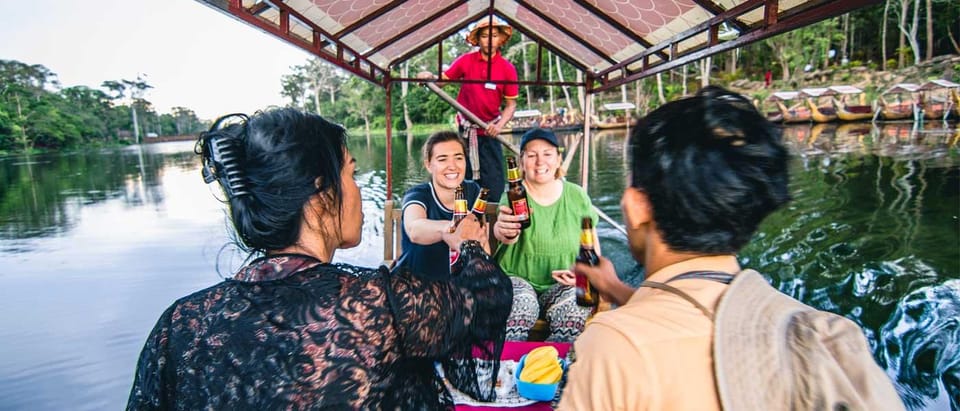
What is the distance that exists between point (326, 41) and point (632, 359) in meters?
3.78

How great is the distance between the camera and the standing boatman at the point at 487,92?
5.13m

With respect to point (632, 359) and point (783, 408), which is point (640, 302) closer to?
point (632, 359)

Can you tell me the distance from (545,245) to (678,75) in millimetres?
49250

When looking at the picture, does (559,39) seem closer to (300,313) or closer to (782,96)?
(300,313)

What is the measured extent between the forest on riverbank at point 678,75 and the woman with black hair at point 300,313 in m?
22.5

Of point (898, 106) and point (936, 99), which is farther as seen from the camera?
point (898, 106)

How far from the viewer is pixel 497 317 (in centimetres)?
146

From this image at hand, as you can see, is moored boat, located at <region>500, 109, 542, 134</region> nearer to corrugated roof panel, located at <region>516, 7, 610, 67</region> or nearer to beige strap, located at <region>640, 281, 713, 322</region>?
corrugated roof panel, located at <region>516, 7, 610, 67</region>

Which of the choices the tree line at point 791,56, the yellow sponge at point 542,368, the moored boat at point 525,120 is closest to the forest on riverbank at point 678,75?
the tree line at point 791,56

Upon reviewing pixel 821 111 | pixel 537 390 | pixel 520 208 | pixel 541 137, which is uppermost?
pixel 821 111

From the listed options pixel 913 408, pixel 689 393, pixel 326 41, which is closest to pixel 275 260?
pixel 689 393

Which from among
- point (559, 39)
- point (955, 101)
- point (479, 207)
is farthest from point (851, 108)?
point (479, 207)

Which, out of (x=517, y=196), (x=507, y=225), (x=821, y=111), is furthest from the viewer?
(x=821, y=111)

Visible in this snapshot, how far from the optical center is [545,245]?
3.21 metres
